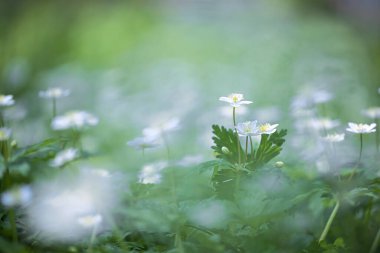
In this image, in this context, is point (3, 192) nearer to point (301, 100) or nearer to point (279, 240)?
point (279, 240)

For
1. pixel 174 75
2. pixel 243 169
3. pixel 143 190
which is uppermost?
pixel 243 169

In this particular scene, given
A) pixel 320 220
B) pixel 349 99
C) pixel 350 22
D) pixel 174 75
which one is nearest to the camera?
pixel 320 220

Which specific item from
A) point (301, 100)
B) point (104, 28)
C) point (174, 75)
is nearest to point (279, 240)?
point (301, 100)

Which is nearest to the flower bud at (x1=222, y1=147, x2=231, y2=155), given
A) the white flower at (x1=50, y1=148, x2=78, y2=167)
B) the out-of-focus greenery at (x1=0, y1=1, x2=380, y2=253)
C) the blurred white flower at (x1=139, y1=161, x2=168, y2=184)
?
the out-of-focus greenery at (x1=0, y1=1, x2=380, y2=253)

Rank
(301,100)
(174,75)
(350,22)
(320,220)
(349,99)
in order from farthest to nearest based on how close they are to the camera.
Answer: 1. (350,22)
2. (174,75)
3. (349,99)
4. (301,100)
5. (320,220)

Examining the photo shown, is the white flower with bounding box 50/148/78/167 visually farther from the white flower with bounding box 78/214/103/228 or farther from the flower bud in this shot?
the flower bud

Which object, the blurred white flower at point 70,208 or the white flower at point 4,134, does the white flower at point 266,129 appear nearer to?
the blurred white flower at point 70,208

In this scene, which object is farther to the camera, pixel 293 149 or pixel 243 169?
pixel 293 149
